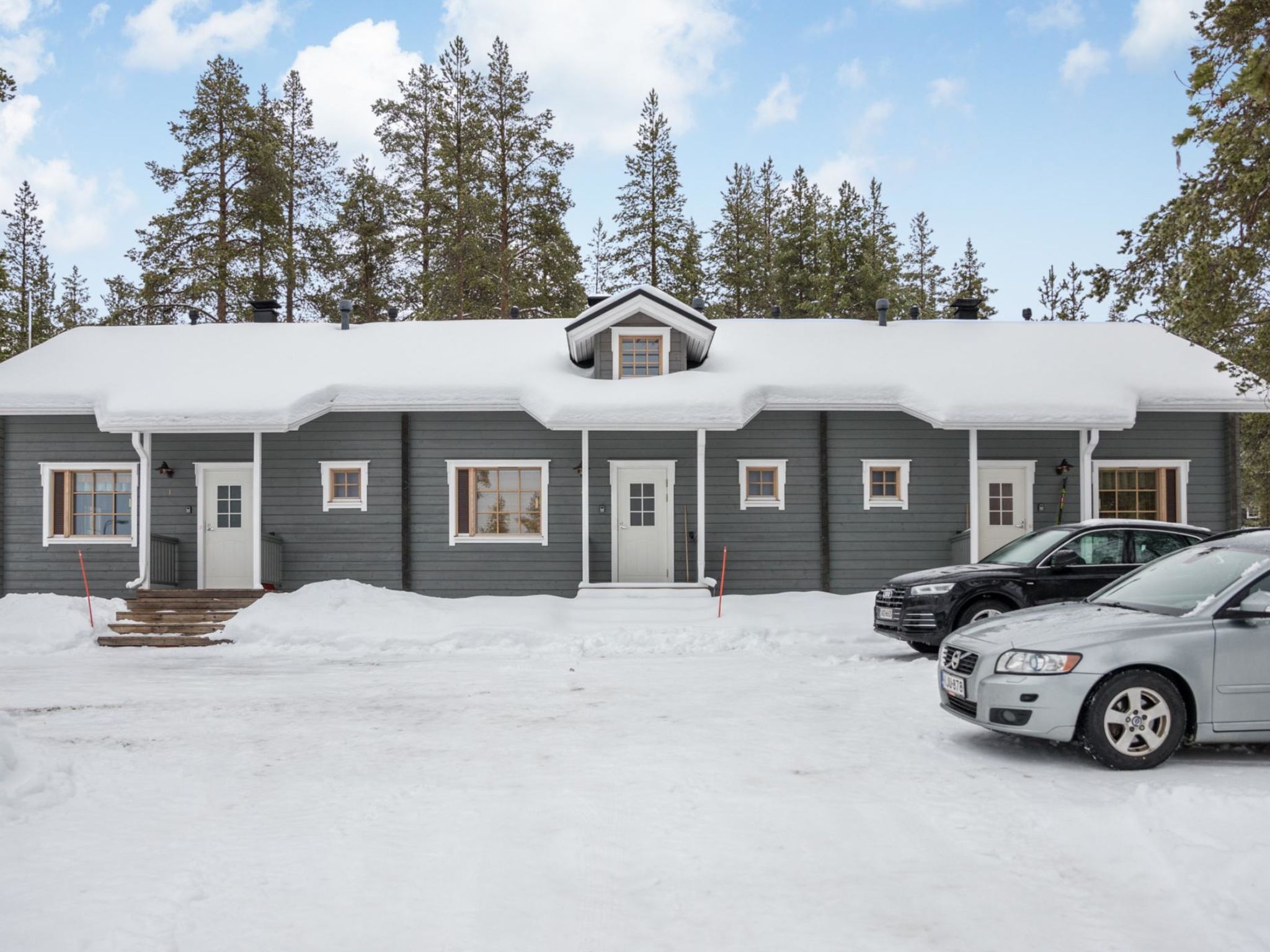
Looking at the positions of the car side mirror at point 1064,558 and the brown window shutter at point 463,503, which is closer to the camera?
the car side mirror at point 1064,558

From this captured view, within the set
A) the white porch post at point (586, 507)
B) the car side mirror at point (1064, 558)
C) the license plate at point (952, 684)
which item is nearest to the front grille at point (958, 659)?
the license plate at point (952, 684)

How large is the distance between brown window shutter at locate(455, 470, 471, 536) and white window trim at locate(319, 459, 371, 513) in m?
→ 1.55

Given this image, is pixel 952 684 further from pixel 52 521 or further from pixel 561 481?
pixel 52 521

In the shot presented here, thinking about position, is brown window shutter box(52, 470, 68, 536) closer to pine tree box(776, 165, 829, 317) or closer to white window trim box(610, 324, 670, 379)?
white window trim box(610, 324, 670, 379)

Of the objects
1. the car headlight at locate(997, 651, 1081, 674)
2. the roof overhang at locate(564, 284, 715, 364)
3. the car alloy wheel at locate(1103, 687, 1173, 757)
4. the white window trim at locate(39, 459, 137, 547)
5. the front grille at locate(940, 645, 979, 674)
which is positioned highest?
the roof overhang at locate(564, 284, 715, 364)

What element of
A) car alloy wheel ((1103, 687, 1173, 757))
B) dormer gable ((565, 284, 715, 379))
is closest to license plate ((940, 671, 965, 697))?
car alloy wheel ((1103, 687, 1173, 757))

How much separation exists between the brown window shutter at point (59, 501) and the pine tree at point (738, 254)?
24.9 metres

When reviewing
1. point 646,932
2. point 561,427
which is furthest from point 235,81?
point 646,932

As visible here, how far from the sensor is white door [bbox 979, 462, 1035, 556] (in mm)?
16234

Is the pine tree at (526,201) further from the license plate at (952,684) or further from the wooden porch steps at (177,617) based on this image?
the license plate at (952,684)

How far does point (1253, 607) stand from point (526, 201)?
93.5 feet

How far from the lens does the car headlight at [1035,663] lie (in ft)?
19.3

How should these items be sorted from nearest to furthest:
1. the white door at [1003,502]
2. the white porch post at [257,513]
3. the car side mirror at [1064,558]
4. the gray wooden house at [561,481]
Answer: the car side mirror at [1064,558]
the white porch post at [257,513]
the gray wooden house at [561,481]
the white door at [1003,502]

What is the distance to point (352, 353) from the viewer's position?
698 inches
